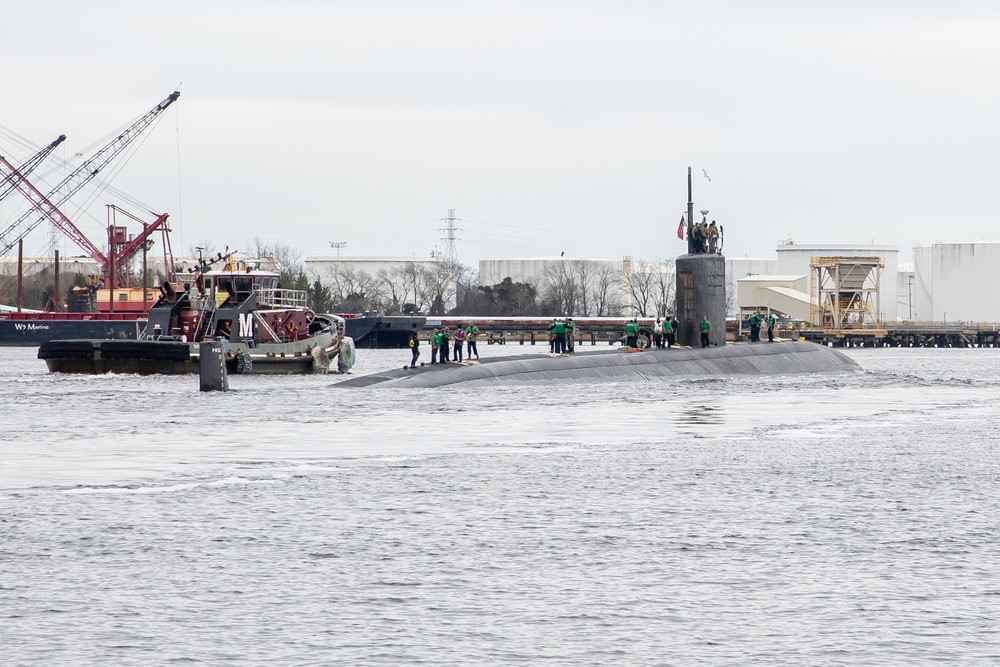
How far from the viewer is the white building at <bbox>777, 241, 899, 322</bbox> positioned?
13312 centimetres

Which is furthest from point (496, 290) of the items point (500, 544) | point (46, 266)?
point (500, 544)

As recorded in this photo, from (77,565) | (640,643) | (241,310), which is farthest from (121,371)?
(640,643)

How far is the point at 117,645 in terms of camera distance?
27.4 ft

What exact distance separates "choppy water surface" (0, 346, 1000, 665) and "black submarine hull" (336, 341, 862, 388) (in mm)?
7389

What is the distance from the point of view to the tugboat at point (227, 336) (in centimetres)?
4634

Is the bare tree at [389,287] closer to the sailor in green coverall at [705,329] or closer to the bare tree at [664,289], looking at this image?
the bare tree at [664,289]

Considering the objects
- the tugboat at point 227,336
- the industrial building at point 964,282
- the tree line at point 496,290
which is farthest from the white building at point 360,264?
the tugboat at point 227,336

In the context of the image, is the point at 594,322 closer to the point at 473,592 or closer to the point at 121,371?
the point at 121,371

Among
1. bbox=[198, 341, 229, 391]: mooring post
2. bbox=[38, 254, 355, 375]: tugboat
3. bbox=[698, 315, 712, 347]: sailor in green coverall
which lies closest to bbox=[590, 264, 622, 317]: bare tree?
bbox=[38, 254, 355, 375]: tugboat

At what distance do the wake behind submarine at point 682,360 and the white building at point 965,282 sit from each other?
88645mm

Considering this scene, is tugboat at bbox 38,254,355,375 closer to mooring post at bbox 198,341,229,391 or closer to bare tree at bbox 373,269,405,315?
mooring post at bbox 198,341,229,391

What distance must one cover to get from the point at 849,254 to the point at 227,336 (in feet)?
322

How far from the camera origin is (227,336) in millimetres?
49594

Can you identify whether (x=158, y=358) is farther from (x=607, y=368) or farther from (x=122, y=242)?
(x=122, y=242)
